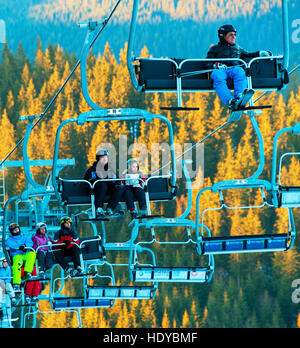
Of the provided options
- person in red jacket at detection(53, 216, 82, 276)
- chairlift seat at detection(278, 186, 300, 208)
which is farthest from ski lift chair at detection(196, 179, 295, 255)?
person in red jacket at detection(53, 216, 82, 276)

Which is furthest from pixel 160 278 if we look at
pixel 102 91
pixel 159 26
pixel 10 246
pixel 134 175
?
pixel 159 26

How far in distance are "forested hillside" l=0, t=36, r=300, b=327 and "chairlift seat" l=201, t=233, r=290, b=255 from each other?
5182 centimetres

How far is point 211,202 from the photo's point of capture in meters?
72.8

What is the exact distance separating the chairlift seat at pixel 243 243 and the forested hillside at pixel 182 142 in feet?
170

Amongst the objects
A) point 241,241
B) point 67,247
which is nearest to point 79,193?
point 67,247

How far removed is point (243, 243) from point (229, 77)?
2.30 metres

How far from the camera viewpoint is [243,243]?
13.9 meters

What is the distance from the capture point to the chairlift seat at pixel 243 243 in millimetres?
13812

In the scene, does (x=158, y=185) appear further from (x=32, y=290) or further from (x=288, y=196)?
(x=32, y=290)

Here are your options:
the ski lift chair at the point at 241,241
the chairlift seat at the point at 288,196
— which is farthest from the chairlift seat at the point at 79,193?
the chairlift seat at the point at 288,196

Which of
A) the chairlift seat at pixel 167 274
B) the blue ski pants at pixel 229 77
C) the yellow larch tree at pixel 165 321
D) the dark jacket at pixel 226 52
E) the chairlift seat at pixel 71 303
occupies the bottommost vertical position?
the yellow larch tree at pixel 165 321

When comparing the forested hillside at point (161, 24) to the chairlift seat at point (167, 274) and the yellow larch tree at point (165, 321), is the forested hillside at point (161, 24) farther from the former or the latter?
the chairlift seat at point (167, 274)

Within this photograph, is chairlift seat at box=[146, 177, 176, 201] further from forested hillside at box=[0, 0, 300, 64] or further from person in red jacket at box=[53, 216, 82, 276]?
forested hillside at box=[0, 0, 300, 64]
